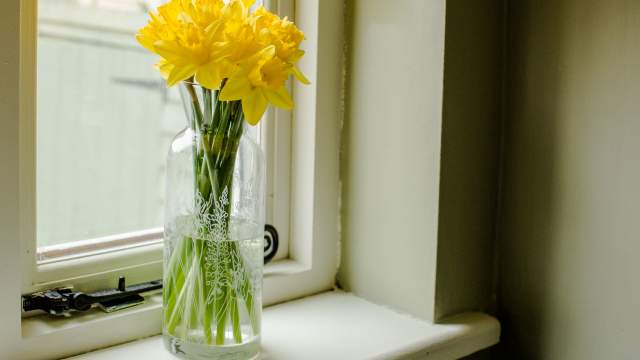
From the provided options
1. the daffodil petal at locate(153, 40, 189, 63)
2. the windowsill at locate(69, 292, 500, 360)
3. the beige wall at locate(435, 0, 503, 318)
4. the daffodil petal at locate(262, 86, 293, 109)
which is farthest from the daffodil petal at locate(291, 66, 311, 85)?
the windowsill at locate(69, 292, 500, 360)

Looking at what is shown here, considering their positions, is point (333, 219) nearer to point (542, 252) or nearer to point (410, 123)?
point (410, 123)

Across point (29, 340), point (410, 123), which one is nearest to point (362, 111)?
point (410, 123)

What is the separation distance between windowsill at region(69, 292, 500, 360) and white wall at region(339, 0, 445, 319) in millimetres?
45

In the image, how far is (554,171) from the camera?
1.05 meters

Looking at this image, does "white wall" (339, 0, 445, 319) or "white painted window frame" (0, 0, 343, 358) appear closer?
"white painted window frame" (0, 0, 343, 358)

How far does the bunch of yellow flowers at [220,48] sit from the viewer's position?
0.80m

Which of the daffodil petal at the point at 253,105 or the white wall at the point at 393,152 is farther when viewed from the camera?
the white wall at the point at 393,152

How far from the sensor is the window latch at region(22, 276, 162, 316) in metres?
0.91

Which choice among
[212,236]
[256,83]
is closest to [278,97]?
A: [256,83]

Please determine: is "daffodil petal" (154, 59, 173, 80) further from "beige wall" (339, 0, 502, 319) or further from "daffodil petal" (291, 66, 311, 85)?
"beige wall" (339, 0, 502, 319)

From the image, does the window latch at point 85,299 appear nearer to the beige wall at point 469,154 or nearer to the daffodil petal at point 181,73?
the daffodil petal at point 181,73

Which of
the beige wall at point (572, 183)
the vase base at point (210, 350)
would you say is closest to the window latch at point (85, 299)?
the vase base at point (210, 350)

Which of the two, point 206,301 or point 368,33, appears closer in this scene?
point 206,301

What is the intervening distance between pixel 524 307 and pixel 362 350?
290mm
